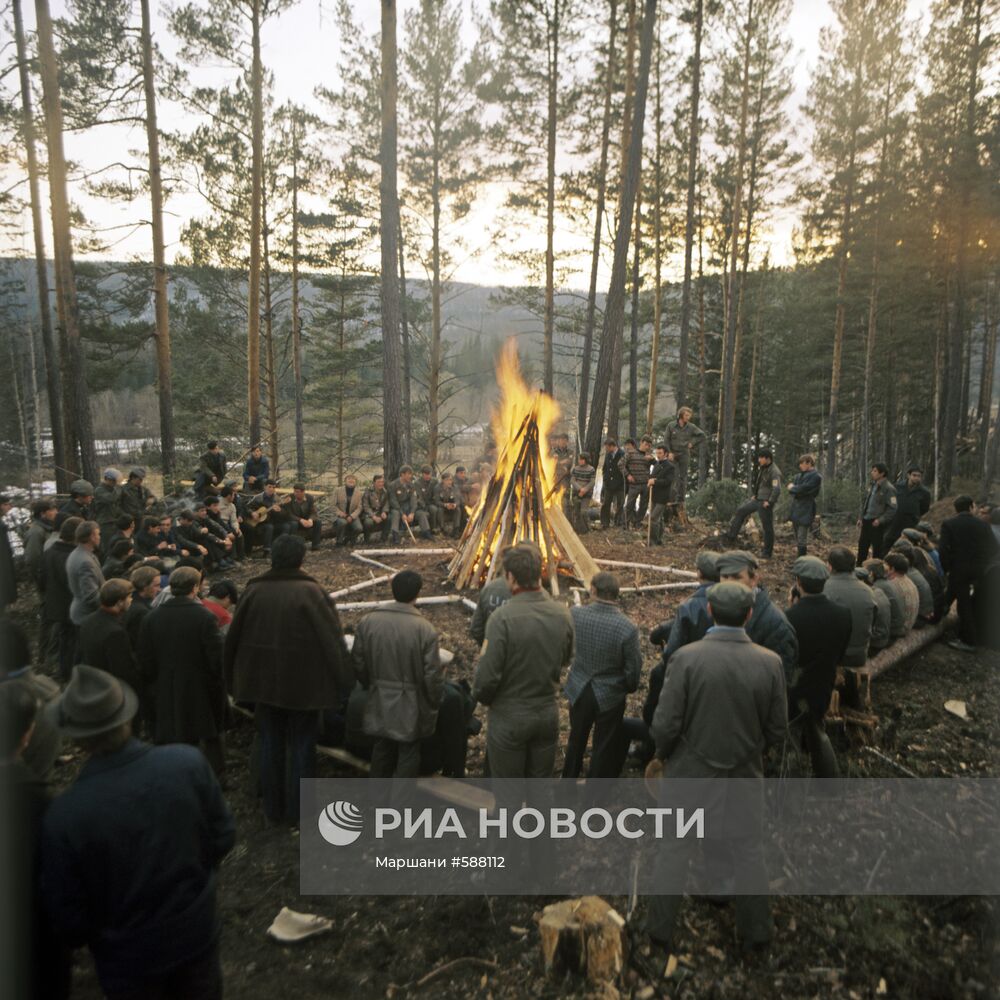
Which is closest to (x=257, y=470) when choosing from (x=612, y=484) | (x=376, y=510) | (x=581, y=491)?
(x=376, y=510)

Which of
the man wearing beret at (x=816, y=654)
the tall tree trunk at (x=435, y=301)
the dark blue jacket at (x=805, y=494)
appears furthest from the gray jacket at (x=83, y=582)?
the tall tree trunk at (x=435, y=301)

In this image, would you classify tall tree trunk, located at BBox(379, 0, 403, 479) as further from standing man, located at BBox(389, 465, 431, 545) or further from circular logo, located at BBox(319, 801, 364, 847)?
circular logo, located at BBox(319, 801, 364, 847)

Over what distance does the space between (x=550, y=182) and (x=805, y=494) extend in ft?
41.2

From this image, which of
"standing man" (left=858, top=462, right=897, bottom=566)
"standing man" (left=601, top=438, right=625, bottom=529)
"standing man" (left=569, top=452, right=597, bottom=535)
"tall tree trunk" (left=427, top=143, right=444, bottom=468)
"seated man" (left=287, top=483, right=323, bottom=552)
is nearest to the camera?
"standing man" (left=858, top=462, right=897, bottom=566)

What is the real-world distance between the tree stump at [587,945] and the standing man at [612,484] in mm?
11430

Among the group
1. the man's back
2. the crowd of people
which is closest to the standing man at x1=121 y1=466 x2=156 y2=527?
the crowd of people

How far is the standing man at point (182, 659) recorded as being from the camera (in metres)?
4.61

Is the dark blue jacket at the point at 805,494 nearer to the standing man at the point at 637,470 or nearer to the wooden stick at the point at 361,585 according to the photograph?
the standing man at the point at 637,470

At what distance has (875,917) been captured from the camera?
380cm

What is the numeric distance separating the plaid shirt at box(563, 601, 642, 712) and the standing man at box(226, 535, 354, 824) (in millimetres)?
1665

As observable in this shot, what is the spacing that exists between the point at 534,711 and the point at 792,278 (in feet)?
123

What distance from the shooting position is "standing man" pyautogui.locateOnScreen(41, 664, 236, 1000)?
7.57 ft

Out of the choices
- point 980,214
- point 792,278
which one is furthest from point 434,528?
point 792,278

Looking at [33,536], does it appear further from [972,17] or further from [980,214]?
[972,17]
